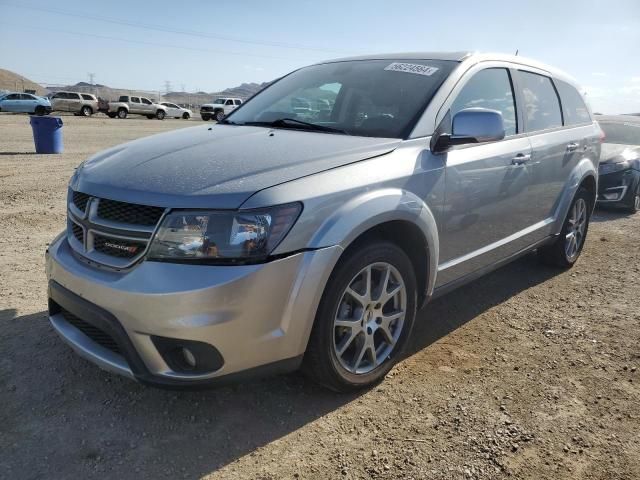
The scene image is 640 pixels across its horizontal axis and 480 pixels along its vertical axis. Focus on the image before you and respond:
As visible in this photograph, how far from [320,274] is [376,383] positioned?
93cm

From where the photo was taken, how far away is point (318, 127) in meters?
3.21

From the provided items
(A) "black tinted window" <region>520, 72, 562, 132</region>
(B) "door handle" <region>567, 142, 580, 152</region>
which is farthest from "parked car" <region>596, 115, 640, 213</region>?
(A) "black tinted window" <region>520, 72, 562, 132</region>

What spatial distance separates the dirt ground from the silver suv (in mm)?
320

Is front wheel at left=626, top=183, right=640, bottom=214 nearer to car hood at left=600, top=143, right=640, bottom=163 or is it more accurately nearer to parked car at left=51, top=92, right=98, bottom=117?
car hood at left=600, top=143, right=640, bottom=163

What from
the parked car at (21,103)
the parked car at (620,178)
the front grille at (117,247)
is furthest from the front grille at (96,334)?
the parked car at (21,103)

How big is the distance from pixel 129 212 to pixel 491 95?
8.36ft

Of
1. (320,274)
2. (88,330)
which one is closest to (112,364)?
(88,330)

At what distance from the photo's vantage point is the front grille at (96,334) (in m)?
2.43

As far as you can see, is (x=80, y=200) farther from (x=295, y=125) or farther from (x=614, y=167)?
(x=614, y=167)

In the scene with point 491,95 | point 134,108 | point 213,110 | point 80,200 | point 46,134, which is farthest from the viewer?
point 213,110

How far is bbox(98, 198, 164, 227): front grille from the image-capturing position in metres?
2.25

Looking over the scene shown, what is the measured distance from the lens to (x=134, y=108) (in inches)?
1522

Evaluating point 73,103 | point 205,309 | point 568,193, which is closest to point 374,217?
point 205,309

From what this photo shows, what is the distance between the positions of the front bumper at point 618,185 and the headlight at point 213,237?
24.4 ft
